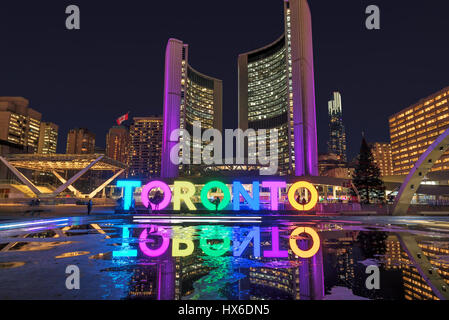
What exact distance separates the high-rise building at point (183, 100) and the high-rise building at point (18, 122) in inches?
3393

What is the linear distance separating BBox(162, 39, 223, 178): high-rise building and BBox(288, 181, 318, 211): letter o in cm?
8522

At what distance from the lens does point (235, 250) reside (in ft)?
29.7

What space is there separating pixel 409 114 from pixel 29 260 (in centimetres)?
18822

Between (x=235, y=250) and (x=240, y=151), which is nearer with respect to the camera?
(x=235, y=250)

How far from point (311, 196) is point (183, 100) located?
123556 millimetres

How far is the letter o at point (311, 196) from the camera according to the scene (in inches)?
1027

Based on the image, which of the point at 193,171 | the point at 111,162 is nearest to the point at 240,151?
the point at 193,171

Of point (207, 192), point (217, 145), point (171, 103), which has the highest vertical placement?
point (171, 103)

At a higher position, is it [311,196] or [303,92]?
[303,92]

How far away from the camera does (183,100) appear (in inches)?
5487

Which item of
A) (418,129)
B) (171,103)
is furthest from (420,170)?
(418,129)

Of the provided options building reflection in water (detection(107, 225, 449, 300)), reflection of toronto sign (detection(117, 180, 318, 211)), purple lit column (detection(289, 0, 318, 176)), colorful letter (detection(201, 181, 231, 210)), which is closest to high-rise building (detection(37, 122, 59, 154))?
purple lit column (detection(289, 0, 318, 176))

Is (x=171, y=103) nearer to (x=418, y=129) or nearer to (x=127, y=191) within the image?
(x=127, y=191)
